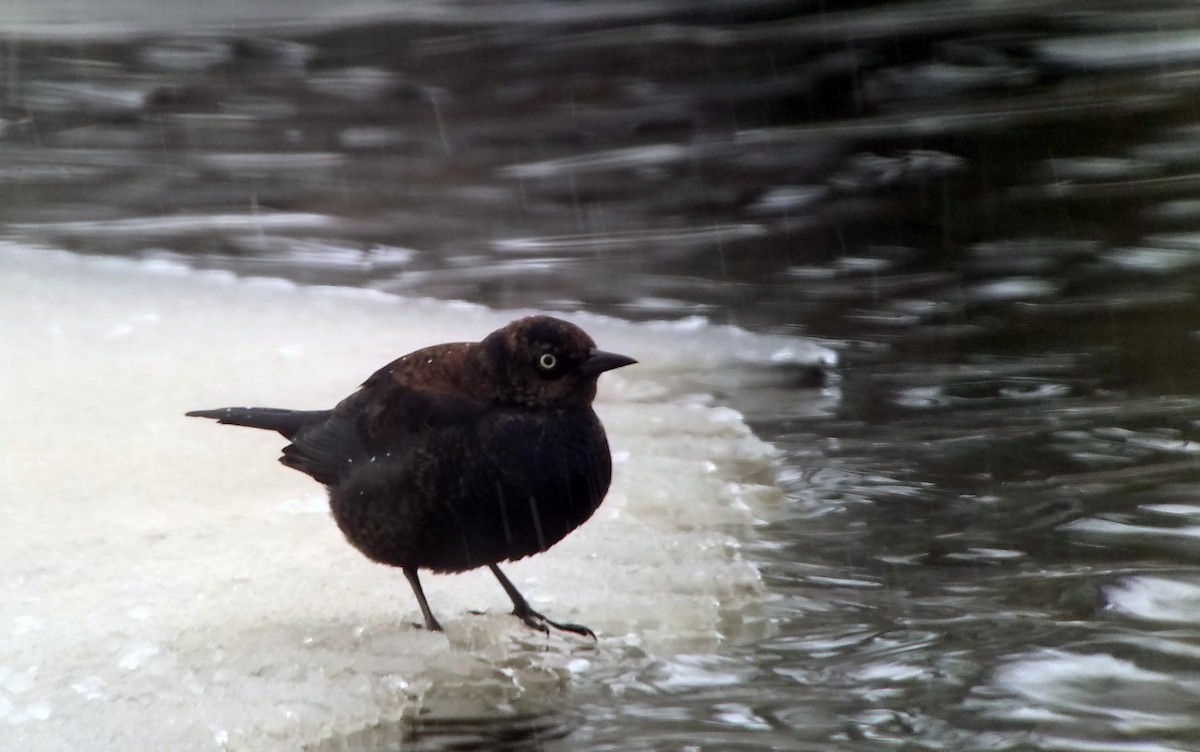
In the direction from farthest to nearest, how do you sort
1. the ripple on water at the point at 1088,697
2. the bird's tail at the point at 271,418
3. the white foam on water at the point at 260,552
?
the bird's tail at the point at 271,418, the white foam on water at the point at 260,552, the ripple on water at the point at 1088,697

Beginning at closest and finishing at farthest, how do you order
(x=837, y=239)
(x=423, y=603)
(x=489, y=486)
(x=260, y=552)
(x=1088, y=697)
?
(x=1088, y=697), (x=489, y=486), (x=423, y=603), (x=260, y=552), (x=837, y=239)

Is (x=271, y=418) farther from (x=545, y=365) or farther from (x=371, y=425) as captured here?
(x=545, y=365)

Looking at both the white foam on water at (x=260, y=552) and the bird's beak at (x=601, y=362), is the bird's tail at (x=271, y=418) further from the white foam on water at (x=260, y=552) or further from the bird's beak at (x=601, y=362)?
the bird's beak at (x=601, y=362)

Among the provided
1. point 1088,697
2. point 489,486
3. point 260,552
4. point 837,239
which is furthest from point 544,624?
point 837,239

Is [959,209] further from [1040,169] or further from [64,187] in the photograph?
[64,187]

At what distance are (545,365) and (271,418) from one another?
0.74m

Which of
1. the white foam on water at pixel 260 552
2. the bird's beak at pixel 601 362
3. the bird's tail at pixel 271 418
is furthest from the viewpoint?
the bird's tail at pixel 271 418

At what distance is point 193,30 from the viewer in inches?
316

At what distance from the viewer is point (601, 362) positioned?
206 centimetres

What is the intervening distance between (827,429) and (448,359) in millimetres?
1440

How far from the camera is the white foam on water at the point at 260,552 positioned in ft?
6.25

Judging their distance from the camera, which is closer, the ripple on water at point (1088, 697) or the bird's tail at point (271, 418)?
the ripple on water at point (1088, 697)

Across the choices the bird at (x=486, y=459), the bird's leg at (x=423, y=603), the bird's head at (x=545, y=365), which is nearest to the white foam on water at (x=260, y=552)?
the bird's leg at (x=423, y=603)

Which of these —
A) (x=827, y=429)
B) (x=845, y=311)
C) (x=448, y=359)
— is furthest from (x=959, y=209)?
(x=448, y=359)
